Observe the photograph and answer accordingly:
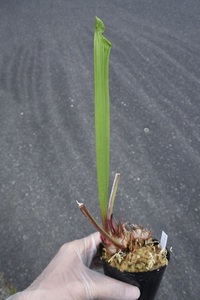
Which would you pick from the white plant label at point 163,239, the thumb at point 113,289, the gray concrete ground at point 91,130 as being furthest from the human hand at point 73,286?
the gray concrete ground at point 91,130

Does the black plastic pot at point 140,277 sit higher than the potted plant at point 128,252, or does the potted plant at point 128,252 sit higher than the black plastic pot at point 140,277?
the potted plant at point 128,252

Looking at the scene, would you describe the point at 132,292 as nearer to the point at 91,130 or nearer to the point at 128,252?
the point at 128,252

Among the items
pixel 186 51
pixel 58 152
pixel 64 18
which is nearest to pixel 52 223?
pixel 58 152

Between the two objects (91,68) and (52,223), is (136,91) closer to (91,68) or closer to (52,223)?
(91,68)

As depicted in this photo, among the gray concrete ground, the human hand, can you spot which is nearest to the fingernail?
the human hand

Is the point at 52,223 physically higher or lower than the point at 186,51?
lower

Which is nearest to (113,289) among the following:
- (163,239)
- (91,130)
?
(163,239)

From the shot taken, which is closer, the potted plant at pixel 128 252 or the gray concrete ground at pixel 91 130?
the potted plant at pixel 128 252

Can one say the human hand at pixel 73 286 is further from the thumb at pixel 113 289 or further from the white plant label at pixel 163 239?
the white plant label at pixel 163 239
